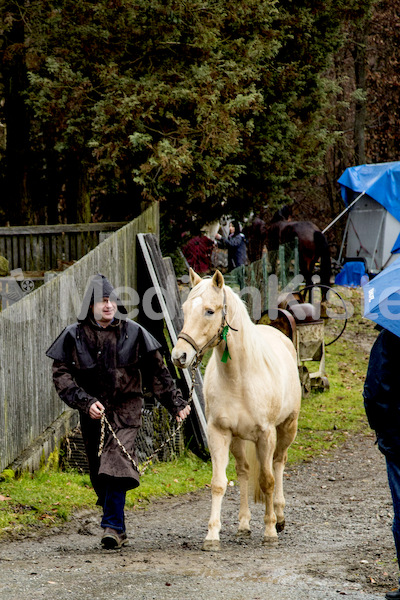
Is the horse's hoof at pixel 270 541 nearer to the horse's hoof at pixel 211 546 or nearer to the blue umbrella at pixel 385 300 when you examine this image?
the horse's hoof at pixel 211 546

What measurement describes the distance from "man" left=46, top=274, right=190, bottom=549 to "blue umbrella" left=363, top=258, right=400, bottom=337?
86.7 inches

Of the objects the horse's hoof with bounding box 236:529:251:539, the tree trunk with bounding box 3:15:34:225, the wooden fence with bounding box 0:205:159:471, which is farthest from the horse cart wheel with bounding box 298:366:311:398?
the horse's hoof with bounding box 236:529:251:539

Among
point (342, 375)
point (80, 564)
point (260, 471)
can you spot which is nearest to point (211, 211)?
point (342, 375)

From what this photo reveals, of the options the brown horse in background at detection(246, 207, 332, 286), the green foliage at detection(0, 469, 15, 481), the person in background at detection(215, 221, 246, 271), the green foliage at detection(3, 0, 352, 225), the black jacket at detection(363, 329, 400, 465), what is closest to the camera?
the black jacket at detection(363, 329, 400, 465)

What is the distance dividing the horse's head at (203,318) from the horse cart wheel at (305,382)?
318 inches

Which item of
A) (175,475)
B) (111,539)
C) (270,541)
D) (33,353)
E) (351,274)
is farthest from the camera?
(351,274)

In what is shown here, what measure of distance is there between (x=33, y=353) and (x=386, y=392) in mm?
4749

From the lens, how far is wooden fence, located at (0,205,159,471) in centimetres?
811

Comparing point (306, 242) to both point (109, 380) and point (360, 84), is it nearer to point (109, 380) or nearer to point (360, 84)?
point (360, 84)

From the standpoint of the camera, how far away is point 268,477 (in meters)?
7.07

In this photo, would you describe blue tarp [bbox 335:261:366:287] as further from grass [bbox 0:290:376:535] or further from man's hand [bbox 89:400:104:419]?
man's hand [bbox 89:400:104:419]

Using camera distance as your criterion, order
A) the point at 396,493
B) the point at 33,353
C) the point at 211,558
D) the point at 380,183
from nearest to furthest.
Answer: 1. the point at 396,493
2. the point at 211,558
3. the point at 33,353
4. the point at 380,183

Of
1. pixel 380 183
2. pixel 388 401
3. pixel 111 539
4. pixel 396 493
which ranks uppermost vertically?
pixel 380 183

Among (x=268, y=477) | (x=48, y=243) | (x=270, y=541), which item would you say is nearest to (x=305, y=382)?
(x=48, y=243)
